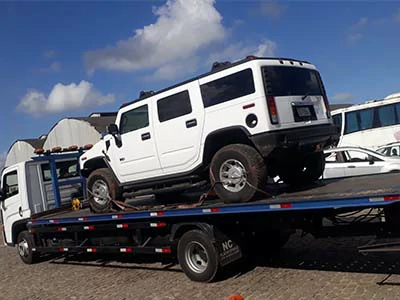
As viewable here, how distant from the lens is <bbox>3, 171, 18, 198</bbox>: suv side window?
420 inches

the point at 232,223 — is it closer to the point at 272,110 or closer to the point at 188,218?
the point at 188,218

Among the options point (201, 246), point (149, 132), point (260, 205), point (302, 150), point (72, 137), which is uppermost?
point (72, 137)

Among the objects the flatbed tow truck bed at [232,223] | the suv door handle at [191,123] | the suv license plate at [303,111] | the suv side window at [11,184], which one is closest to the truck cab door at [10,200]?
the suv side window at [11,184]

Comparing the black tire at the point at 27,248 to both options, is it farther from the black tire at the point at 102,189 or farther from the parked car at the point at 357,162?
the parked car at the point at 357,162

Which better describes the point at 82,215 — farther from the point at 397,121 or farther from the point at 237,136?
the point at 397,121

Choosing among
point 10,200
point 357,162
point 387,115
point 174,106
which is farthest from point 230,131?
point 387,115

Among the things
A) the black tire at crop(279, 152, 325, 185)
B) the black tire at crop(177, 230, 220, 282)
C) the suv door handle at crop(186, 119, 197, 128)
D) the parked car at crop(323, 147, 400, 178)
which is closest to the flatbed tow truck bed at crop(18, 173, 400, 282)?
the black tire at crop(177, 230, 220, 282)

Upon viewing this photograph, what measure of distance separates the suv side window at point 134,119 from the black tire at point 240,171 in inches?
67.0

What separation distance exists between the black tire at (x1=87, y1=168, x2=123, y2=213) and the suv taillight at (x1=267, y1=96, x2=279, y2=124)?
136 inches

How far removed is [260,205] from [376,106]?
50.0 feet

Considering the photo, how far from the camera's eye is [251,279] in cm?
694

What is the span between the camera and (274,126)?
6.24 m

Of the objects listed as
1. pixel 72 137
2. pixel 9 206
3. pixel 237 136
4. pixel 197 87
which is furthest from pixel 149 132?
pixel 72 137

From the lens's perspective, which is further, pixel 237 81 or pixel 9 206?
pixel 9 206
